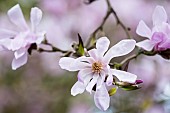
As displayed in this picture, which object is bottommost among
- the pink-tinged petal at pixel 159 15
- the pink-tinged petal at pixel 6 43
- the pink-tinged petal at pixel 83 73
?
the pink-tinged petal at pixel 83 73

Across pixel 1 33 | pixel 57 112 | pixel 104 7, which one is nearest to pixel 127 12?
pixel 104 7

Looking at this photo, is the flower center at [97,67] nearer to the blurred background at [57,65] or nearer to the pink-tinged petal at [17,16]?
the pink-tinged petal at [17,16]

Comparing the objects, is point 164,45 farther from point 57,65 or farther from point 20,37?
point 57,65

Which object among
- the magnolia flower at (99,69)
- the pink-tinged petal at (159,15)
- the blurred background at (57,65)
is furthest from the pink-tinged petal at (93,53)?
the blurred background at (57,65)

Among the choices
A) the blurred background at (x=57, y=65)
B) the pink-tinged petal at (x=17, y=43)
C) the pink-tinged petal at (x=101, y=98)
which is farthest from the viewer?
the blurred background at (x=57, y=65)

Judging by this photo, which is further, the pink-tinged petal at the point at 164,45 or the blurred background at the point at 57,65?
the blurred background at the point at 57,65

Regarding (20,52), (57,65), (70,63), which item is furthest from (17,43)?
(57,65)

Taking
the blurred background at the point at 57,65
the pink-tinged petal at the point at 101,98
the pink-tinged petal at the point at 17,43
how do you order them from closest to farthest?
the pink-tinged petal at the point at 101,98 → the pink-tinged petal at the point at 17,43 → the blurred background at the point at 57,65
